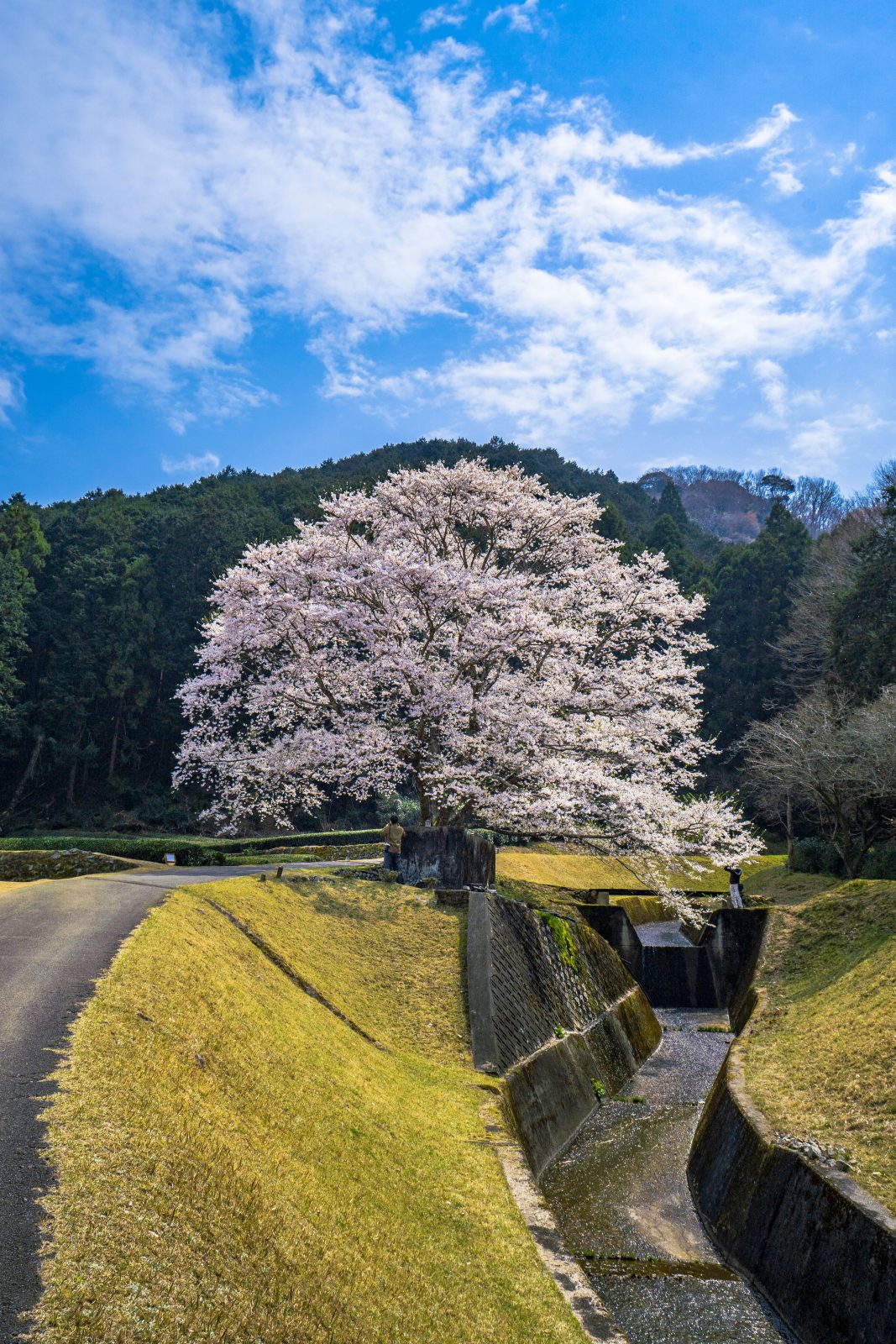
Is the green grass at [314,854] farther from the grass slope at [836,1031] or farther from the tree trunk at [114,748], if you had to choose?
the tree trunk at [114,748]

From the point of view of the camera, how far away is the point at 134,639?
57344mm

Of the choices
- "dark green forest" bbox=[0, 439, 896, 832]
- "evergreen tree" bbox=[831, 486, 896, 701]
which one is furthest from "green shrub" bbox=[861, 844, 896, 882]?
"dark green forest" bbox=[0, 439, 896, 832]

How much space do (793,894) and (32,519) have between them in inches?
2177

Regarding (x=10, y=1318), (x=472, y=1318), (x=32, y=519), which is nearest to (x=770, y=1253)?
(x=472, y=1318)

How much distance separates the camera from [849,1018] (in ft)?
42.0

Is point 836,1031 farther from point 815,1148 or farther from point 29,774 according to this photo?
point 29,774

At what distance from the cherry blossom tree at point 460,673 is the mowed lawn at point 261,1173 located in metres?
9.12

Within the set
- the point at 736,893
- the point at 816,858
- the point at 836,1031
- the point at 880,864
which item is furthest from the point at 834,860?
the point at 836,1031

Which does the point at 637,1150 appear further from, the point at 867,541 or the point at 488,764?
the point at 867,541

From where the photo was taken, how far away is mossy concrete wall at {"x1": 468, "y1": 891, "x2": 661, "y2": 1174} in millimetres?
13359

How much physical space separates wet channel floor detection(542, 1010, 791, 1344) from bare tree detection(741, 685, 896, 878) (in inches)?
642

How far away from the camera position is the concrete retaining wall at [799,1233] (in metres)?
7.32

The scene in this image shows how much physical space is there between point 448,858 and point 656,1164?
8.00 m

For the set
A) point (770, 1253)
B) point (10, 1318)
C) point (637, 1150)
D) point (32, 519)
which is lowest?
point (637, 1150)
